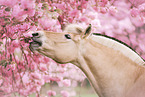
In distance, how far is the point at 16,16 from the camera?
269cm

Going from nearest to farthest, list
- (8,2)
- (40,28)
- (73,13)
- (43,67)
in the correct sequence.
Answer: (8,2)
(40,28)
(73,13)
(43,67)

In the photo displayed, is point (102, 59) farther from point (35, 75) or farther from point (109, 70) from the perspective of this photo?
point (35, 75)

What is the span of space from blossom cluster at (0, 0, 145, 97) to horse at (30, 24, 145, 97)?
82 centimetres

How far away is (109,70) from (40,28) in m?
1.62

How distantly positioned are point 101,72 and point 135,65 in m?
0.36

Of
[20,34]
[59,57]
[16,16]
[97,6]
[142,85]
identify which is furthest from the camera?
[97,6]

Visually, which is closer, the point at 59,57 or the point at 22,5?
the point at 59,57

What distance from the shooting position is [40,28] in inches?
130

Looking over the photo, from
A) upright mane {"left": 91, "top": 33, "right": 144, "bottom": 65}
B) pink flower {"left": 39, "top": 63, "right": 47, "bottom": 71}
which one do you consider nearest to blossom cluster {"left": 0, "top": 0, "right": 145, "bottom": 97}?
pink flower {"left": 39, "top": 63, "right": 47, "bottom": 71}

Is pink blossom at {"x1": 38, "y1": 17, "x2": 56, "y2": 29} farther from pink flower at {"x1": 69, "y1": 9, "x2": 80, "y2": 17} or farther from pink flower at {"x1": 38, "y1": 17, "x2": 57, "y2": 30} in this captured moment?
pink flower at {"x1": 69, "y1": 9, "x2": 80, "y2": 17}

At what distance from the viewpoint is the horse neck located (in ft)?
6.77

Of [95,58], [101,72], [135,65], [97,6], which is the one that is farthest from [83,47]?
[97,6]

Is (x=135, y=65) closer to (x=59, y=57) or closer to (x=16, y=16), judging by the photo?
(x=59, y=57)

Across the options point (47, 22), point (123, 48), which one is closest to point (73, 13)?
point (47, 22)
